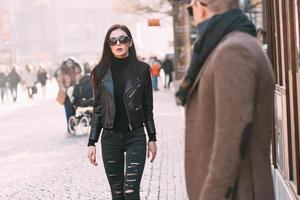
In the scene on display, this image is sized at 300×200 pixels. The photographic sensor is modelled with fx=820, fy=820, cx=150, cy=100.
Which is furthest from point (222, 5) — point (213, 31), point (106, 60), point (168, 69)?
point (168, 69)

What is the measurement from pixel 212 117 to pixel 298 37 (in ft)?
8.57

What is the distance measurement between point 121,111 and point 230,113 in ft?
8.55

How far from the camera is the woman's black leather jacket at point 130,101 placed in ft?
18.6

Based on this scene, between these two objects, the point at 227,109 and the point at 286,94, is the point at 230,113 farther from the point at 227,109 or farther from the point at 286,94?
the point at 286,94

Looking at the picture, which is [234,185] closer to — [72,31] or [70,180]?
[70,180]

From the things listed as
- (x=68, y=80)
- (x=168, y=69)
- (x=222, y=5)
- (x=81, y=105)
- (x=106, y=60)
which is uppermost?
(x=222, y=5)

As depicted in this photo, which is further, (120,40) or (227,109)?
(120,40)

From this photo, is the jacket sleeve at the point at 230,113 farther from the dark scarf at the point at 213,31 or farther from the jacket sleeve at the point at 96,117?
the jacket sleeve at the point at 96,117

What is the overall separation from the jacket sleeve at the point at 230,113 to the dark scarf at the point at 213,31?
129mm

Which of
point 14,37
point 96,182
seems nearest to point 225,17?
point 96,182

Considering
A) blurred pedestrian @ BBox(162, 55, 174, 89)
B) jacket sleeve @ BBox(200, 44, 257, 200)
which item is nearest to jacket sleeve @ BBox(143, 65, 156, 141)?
jacket sleeve @ BBox(200, 44, 257, 200)

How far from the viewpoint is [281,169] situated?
765 centimetres

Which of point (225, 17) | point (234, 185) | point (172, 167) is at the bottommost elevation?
point (172, 167)

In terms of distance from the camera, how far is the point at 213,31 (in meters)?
3.31
